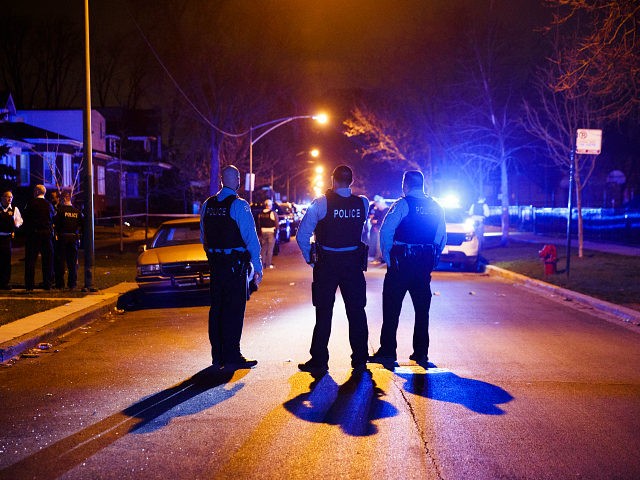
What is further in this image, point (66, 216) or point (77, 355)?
point (66, 216)

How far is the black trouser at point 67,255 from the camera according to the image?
12.9 m

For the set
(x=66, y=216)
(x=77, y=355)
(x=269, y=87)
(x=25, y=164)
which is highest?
(x=269, y=87)

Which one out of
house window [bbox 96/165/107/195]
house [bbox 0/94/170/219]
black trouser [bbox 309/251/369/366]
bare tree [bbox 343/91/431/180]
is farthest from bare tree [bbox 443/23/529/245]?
house window [bbox 96/165/107/195]

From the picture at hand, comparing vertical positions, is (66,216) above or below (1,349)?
above

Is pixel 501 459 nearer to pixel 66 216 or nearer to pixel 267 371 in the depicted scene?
pixel 267 371

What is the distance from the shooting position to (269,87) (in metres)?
36.8

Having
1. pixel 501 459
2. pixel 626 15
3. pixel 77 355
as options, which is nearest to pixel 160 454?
pixel 501 459

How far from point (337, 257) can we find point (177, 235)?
24.2ft

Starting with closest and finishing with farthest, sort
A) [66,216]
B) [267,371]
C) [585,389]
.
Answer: [585,389] < [267,371] < [66,216]

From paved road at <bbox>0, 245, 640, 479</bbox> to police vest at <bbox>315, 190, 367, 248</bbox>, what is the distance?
1.33m

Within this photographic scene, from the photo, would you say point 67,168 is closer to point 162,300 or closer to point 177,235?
point 177,235

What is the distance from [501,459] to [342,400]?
1705mm

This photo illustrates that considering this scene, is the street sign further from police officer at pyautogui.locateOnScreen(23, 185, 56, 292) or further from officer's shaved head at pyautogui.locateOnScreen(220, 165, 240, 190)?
police officer at pyautogui.locateOnScreen(23, 185, 56, 292)

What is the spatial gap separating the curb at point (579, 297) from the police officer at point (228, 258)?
6372mm
